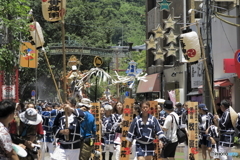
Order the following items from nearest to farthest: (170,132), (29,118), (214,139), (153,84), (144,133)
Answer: (29,118) < (144,133) < (170,132) < (214,139) < (153,84)

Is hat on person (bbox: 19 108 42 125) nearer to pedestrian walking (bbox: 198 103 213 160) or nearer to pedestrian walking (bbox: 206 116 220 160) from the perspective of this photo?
pedestrian walking (bbox: 206 116 220 160)

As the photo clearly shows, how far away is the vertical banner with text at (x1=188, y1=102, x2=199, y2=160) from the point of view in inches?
554

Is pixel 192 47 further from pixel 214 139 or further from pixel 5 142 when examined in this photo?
pixel 5 142

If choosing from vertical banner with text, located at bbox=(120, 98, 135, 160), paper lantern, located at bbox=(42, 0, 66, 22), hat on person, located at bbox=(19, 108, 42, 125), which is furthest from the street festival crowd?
paper lantern, located at bbox=(42, 0, 66, 22)

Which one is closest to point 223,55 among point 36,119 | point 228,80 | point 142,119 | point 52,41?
point 228,80

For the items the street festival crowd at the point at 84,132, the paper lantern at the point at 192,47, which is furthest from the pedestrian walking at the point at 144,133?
the paper lantern at the point at 192,47

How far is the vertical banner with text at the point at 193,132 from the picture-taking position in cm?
1407

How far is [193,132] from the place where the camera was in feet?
46.6

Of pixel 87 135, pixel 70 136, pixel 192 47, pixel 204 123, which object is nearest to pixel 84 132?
pixel 87 135

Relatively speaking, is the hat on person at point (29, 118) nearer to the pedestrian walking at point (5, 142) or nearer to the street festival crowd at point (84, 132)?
the street festival crowd at point (84, 132)

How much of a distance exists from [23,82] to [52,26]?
9007mm

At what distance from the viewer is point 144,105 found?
1099cm

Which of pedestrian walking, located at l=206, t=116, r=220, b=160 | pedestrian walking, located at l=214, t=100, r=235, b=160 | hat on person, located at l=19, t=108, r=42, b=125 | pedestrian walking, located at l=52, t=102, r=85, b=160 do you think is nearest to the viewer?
hat on person, located at l=19, t=108, r=42, b=125

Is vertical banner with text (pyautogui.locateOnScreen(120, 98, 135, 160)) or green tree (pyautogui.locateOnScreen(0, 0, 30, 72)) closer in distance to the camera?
vertical banner with text (pyautogui.locateOnScreen(120, 98, 135, 160))
